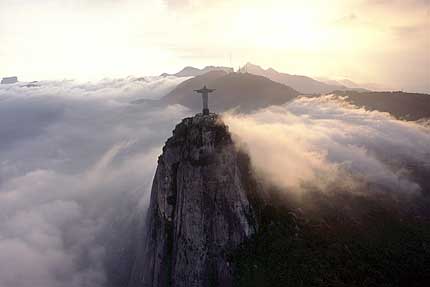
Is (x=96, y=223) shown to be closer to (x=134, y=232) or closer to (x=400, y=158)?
(x=134, y=232)

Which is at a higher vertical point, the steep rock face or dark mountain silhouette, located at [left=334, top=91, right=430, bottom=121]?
dark mountain silhouette, located at [left=334, top=91, right=430, bottom=121]

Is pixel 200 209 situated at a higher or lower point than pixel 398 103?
lower

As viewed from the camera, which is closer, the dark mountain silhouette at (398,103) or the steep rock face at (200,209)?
the steep rock face at (200,209)

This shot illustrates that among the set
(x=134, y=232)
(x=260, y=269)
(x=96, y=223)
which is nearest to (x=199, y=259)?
(x=260, y=269)

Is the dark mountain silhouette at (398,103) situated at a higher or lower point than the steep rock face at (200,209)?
higher

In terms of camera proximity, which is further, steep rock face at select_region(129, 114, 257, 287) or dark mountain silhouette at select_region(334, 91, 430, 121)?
dark mountain silhouette at select_region(334, 91, 430, 121)
